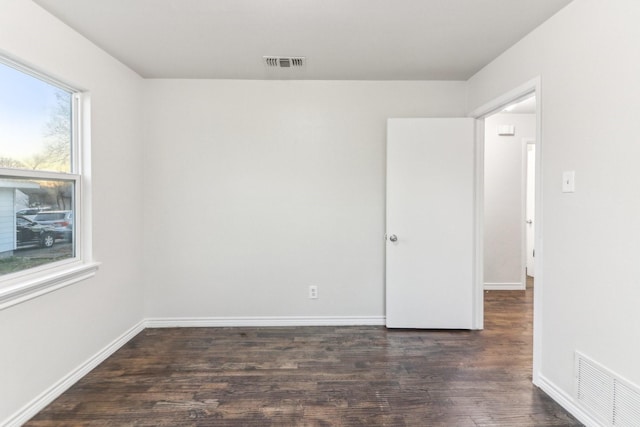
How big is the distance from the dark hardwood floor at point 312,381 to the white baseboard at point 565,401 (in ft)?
0.14

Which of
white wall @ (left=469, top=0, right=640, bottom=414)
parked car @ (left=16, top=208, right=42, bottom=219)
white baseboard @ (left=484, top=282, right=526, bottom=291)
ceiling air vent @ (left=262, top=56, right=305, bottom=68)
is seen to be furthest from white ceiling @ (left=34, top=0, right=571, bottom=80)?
white baseboard @ (left=484, top=282, right=526, bottom=291)

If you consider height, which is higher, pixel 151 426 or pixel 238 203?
pixel 238 203

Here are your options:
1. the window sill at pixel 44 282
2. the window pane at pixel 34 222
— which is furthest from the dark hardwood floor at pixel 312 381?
the window pane at pixel 34 222

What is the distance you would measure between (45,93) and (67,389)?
1.94 metres

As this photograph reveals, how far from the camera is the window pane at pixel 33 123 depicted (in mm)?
1794

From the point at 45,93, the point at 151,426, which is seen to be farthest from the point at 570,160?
the point at 45,93

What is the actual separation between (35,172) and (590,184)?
323 cm

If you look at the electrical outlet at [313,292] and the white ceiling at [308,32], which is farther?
the electrical outlet at [313,292]

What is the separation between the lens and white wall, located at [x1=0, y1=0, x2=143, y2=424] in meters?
1.79

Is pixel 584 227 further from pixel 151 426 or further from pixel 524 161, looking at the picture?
pixel 524 161

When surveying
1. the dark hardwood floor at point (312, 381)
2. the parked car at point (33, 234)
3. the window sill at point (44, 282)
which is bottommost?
the dark hardwood floor at point (312, 381)

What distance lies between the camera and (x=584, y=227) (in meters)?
1.80

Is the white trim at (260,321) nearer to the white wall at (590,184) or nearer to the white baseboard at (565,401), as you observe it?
the white baseboard at (565,401)

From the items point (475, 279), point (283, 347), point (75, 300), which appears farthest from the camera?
point (475, 279)
